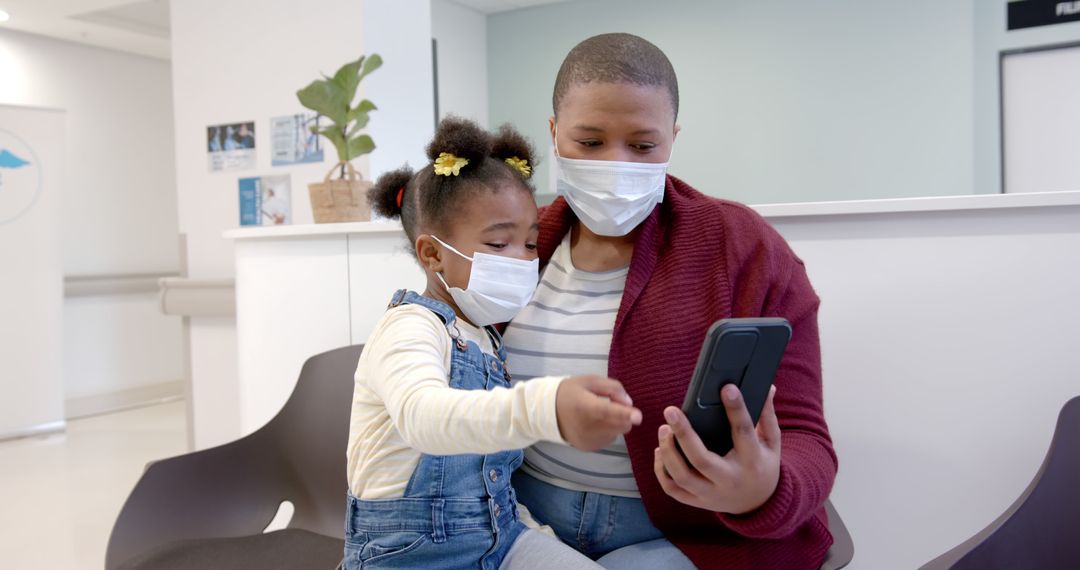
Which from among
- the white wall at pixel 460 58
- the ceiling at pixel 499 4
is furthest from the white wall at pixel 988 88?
the white wall at pixel 460 58

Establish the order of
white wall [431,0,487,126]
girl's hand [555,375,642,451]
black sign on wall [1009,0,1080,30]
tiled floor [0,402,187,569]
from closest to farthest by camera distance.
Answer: girl's hand [555,375,642,451], tiled floor [0,402,187,569], black sign on wall [1009,0,1080,30], white wall [431,0,487,126]

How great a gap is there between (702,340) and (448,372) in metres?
0.37

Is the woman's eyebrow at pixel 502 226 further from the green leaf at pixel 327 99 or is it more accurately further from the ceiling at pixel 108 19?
the ceiling at pixel 108 19

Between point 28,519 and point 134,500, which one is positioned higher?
point 134,500

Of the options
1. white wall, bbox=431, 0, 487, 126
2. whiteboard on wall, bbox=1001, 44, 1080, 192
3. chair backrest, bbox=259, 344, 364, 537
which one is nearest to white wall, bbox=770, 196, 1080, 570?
chair backrest, bbox=259, 344, 364, 537

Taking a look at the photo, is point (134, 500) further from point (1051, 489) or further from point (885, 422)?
point (1051, 489)

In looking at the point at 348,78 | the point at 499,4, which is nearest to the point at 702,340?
the point at 348,78

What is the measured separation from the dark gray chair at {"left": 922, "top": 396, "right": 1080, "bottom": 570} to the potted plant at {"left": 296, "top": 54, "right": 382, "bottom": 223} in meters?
1.77

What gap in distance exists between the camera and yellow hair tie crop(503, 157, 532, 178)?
131cm

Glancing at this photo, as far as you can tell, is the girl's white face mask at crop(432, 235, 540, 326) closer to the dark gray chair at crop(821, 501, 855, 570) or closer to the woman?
the woman

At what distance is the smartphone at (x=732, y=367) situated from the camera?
854 millimetres

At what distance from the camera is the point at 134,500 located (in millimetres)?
1724

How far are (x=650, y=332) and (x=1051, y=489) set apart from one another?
727 millimetres

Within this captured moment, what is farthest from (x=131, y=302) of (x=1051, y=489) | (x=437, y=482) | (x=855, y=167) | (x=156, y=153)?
(x=1051, y=489)
